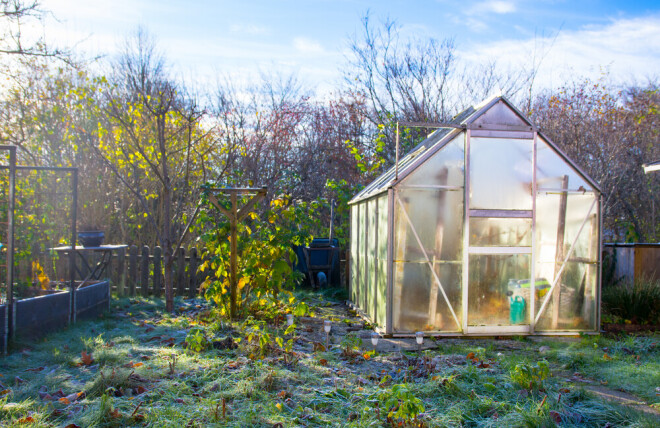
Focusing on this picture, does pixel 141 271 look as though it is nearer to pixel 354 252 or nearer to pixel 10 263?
pixel 354 252

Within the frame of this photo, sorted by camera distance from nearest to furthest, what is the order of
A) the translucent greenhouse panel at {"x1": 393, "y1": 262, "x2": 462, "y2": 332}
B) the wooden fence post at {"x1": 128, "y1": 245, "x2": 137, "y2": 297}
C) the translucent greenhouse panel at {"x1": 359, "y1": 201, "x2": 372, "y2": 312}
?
the translucent greenhouse panel at {"x1": 393, "y1": 262, "x2": 462, "y2": 332}
the translucent greenhouse panel at {"x1": 359, "y1": 201, "x2": 372, "y2": 312}
the wooden fence post at {"x1": 128, "y1": 245, "x2": 137, "y2": 297}

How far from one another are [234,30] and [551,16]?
9.45 metres

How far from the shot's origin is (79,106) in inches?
390

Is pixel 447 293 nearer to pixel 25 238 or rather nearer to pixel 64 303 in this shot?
pixel 64 303

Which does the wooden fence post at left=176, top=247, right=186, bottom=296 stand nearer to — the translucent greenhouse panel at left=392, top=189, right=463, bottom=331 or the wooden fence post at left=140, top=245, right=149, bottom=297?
the wooden fence post at left=140, top=245, right=149, bottom=297

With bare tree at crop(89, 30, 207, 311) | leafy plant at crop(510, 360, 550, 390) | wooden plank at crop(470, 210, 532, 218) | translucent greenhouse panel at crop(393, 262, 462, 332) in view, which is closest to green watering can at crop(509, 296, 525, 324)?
translucent greenhouse panel at crop(393, 262, 462, 332)

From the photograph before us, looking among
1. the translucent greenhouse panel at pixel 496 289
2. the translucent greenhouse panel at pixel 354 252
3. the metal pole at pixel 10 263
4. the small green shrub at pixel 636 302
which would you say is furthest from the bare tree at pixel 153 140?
the small green shrub at pixel 636 302

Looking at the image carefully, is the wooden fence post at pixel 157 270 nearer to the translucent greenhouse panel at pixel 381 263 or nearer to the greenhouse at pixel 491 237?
the translucent greenhouse panel at pixel 381 263

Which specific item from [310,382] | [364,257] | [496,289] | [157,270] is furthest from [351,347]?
[157,270]

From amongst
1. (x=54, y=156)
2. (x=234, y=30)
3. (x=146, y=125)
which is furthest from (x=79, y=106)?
(x=234, y=30)

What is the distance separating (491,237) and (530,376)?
2920mm

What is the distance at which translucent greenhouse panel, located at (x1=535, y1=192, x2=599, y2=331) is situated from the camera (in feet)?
22.5

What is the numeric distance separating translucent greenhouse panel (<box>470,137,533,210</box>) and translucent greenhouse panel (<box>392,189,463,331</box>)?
1.90 feet

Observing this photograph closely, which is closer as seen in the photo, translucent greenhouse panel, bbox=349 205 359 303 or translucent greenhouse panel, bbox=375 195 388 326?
translucent greenhouse panel, bbox=375 195 388 326
